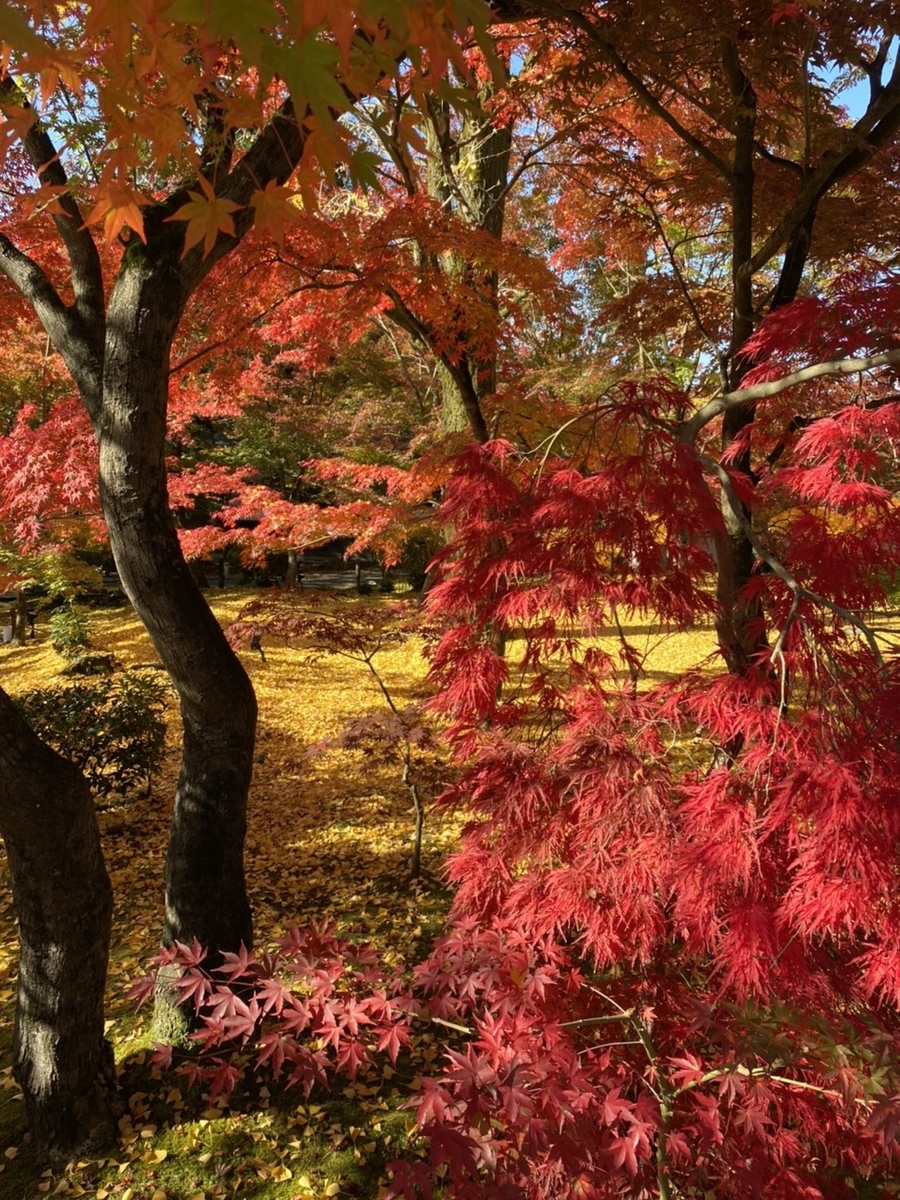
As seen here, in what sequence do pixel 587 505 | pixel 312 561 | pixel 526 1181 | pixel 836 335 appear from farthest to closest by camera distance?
pixel 312 561 < pixel 836 335 < pixel 587 505 < pixel 526 1181

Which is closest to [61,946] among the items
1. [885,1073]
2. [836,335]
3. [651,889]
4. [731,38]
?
[651,889]

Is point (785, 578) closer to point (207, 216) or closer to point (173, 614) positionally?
point (207, 216)

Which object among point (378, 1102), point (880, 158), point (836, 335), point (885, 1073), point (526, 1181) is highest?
point (880, 158)

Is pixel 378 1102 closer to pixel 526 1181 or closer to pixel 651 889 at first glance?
pixel 526 1181

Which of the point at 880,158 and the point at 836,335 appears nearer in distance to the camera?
the point at 836,335

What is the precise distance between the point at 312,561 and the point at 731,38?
1892 cm

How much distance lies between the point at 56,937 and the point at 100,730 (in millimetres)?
3190

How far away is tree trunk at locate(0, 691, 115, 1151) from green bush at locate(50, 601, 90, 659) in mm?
7808

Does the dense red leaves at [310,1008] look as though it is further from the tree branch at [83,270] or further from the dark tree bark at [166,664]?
the tree branch at [83,270]

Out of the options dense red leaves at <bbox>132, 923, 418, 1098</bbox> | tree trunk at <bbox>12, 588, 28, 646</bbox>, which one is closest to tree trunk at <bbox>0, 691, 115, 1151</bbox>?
dense red leaves at <bbox>132, 923, 418, 1098</bbox>

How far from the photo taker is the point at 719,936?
6.48 ft

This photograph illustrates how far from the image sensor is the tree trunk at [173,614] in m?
2.69

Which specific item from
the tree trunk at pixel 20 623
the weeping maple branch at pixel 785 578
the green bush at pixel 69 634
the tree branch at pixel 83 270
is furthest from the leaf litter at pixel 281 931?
the tree trunk at pixel 20 623

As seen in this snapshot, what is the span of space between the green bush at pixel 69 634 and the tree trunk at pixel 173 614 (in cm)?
756
